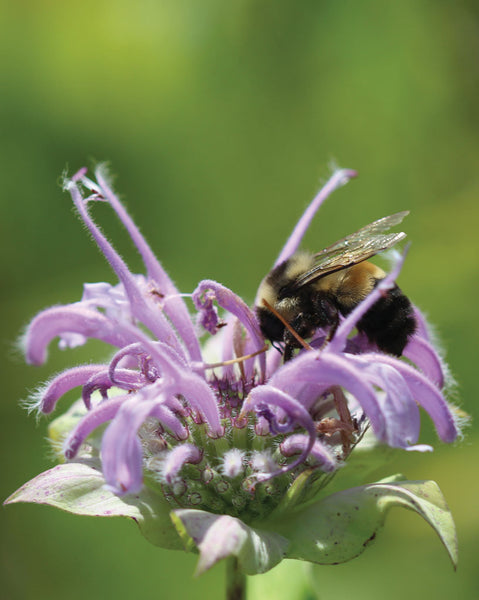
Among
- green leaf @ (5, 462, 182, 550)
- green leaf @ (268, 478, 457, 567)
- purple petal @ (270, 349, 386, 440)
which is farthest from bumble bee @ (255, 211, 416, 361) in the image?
green leaf @ (5, 462, 182, 550)

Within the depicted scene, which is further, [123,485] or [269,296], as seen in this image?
[269,296]

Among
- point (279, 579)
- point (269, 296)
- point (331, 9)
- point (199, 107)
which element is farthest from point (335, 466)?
point (331, 9)

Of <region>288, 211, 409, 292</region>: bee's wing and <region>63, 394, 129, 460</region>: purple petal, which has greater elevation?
<region>288, 211, 409, 292</region>: bee's wing

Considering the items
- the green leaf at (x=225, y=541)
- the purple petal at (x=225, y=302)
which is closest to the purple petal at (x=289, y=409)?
the green leaf at (x=225, y=541)

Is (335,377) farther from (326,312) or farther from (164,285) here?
(164,285)

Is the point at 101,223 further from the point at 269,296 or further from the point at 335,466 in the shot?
the point at 335,466

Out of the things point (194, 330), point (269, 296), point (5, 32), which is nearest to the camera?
point (269, 296)

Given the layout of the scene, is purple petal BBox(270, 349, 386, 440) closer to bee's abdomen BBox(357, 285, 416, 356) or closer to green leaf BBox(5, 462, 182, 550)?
bee's abdomen BBox(357, 285, 416, 356)

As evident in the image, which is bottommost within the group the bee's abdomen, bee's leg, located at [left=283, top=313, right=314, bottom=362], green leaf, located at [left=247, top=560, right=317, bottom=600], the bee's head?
green leaf, located at [left=247, top=560, right=317, bottom=600]

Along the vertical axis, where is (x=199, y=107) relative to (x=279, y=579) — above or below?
above
